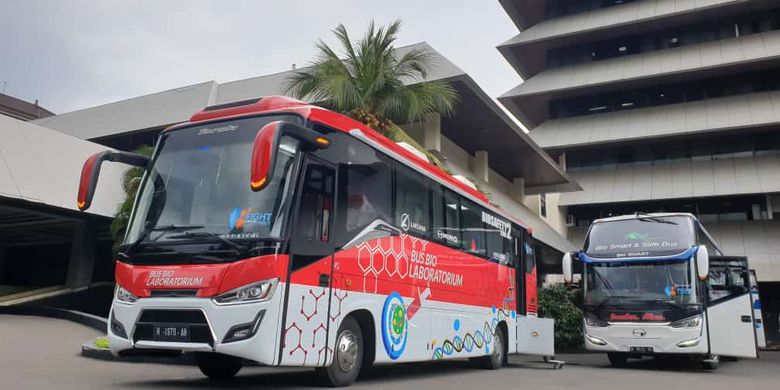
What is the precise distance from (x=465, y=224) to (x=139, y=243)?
21.0 ft

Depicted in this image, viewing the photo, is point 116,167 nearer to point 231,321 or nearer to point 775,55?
point 231,321

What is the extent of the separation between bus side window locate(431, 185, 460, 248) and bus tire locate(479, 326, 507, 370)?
3.07 m

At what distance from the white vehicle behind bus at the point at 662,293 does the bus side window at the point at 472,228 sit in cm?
416

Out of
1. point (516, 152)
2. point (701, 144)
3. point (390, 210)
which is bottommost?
point (390, 210)

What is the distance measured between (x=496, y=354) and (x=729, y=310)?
607 centimetres

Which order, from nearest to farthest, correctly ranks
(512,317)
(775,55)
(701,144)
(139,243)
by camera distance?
(139,243) → (512,317) → (775,55) → (701,144)

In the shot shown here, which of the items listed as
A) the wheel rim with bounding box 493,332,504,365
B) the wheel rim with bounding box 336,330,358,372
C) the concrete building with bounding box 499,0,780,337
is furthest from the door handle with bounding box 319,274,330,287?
the concrete building with bounding box 499,0,780,337

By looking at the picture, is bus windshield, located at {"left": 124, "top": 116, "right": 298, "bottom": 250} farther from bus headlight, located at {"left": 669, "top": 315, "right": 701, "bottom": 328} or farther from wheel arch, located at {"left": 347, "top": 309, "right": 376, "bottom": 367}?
bus headlight, located at {"left": 669, "top": 315, "right": 701, "bottom": 328}

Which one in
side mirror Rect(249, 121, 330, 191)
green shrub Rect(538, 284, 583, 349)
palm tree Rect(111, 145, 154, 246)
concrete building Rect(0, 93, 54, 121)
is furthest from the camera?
concrete building Rect(0, 93, 54, 121)

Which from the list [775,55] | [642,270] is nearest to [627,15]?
[775,55]

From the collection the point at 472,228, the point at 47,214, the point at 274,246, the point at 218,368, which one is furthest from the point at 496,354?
the point at 47,214

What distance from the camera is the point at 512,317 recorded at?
14703 mm

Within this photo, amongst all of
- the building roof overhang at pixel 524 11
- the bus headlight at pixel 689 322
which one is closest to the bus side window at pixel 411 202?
the bus headlight at pixel 689 322

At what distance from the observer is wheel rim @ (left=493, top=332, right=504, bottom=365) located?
44.9ft
